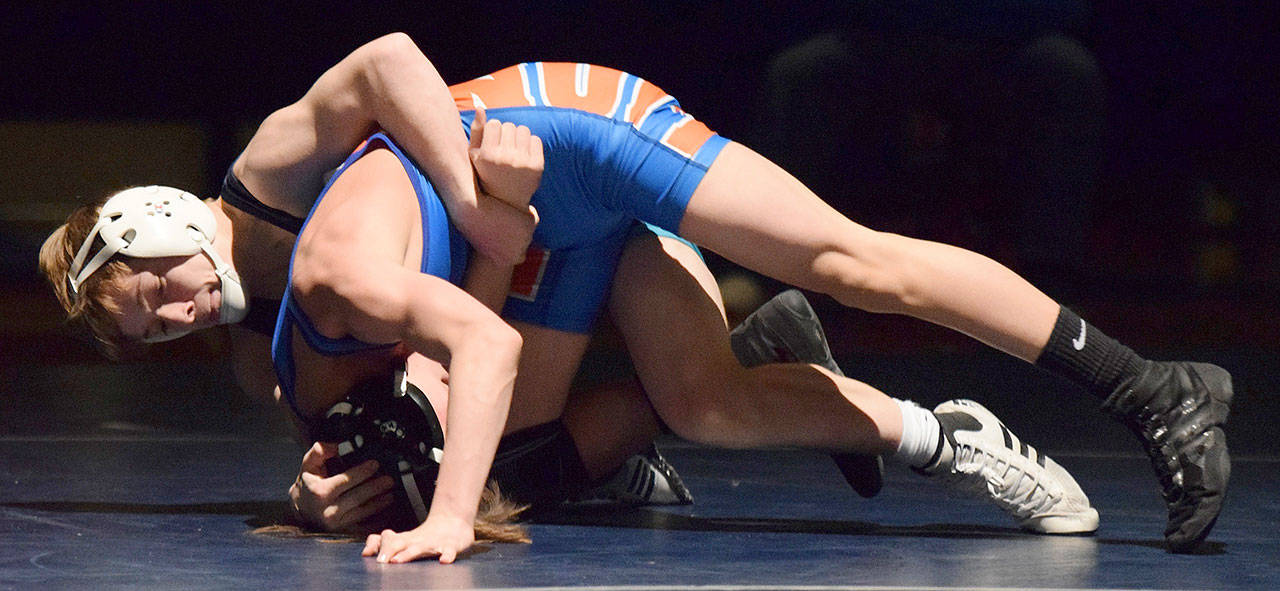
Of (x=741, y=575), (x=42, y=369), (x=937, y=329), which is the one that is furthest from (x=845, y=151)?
(x=741, y=575)

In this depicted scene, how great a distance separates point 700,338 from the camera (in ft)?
8.37

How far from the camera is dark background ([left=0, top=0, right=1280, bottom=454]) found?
5762 mm

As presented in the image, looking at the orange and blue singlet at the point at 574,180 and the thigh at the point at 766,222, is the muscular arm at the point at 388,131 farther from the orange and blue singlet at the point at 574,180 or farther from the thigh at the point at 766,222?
the thigh at the point at 766,222

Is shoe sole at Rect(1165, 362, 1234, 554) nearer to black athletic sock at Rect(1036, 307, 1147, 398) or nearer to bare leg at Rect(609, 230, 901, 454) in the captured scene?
black athletic sock at Rect(1036, 307, 1147, 398)

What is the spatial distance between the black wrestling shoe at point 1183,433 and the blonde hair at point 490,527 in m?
0.78

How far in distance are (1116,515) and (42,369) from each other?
286 centimetres

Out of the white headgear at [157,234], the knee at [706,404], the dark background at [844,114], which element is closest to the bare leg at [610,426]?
the knee at [706,404]

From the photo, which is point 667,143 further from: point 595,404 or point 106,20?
point 106,20

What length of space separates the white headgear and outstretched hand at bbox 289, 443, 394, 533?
0.88ft

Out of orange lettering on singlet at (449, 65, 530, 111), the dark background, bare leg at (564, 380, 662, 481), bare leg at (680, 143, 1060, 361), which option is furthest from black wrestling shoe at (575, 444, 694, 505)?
the dark background

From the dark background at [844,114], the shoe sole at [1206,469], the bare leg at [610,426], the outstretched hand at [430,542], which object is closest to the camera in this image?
the outstretched hand at [430,542]

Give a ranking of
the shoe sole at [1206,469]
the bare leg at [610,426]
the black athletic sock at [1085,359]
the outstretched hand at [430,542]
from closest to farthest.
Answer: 1. the outstretched hand at [430,542]
2. the shoe sole at [1206,469]
3. the black athletic sock at [1085,359]
4. the bare leg at [610,426]

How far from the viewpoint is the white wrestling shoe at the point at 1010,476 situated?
8.00 feet

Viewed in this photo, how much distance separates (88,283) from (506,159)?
1.91 ft
